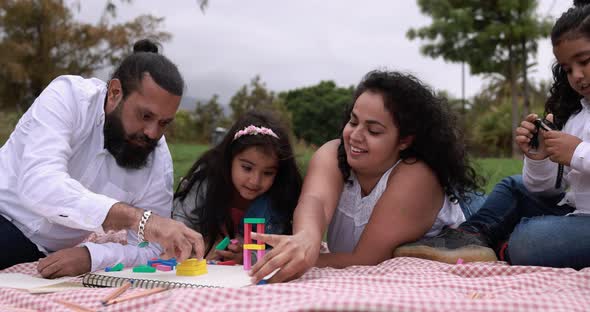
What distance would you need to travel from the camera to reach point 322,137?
52156mm

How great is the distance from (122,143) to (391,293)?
1673 millimetres

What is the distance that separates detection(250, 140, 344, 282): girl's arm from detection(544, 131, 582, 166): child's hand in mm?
1064

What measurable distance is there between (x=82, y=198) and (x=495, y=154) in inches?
938

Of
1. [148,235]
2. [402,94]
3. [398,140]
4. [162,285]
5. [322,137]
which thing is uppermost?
[402,94]

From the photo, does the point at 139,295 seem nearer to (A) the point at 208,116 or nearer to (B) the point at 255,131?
(B) the point at 255,131

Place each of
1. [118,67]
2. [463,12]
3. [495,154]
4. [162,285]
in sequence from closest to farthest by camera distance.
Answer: [162,285] < [118,67] < [463,12] < [495,154]

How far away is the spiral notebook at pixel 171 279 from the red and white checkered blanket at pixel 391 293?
219mm

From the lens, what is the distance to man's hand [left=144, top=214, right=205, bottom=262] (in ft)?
7.71

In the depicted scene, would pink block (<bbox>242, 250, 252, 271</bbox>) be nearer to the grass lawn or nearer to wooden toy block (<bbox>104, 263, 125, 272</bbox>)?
wooden toy block (<bbox>104, 263, 125, 272</bbox>)

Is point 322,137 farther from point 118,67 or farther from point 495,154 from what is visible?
point 118,67

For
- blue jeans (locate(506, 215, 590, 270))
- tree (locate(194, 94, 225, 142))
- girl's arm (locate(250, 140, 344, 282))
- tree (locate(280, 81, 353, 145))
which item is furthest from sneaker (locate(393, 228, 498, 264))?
tree (locate(280, 81, 353, 145))

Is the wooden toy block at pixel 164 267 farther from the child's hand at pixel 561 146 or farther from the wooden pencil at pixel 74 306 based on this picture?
the child's hand at pixel 561 146

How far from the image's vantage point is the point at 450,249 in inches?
120

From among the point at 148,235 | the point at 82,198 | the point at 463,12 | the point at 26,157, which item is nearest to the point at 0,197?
the point at 26,157
